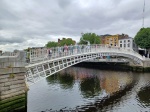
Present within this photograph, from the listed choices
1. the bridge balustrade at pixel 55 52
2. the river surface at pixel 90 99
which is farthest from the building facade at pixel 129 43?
the river surface at pixel 90 99

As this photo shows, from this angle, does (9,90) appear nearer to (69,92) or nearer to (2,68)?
(2,68)

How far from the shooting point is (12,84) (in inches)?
378

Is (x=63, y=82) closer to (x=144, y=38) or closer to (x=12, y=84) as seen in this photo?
(x=12, y=84)

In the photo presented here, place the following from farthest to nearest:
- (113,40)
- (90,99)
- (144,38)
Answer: (113,40)
(144,38)
(90,99)

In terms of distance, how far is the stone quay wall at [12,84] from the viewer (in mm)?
9235

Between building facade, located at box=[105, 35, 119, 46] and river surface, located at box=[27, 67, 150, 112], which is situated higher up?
building facade, located at box=[105, 35, 119, 46]

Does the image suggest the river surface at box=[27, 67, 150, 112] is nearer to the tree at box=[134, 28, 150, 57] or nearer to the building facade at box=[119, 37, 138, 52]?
the tree at box=[134, 28, 150, 57]

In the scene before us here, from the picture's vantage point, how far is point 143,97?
1489cm

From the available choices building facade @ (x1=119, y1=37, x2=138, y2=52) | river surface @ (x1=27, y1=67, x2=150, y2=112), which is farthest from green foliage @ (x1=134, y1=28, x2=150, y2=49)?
river surface @ (x1=27, y1=67, x2=150, y2=112)

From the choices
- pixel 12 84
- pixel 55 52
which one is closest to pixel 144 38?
pixel 55 52

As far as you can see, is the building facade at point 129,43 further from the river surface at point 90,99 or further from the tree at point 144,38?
the river surface at point 90,99

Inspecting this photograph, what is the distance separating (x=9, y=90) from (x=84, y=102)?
585 cm

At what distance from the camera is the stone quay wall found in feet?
30.3

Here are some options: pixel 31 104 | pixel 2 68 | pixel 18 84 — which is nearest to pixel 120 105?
pixel 31 104
